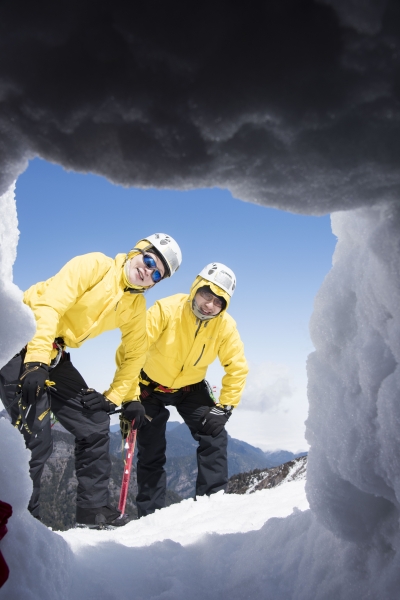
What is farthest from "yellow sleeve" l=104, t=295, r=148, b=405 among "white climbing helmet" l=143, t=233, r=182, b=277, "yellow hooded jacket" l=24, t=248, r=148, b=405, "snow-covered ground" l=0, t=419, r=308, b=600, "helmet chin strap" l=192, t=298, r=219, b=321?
"snow-covered ground" l=0, t=419, r=308, b=600

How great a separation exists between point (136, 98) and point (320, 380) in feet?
6.22

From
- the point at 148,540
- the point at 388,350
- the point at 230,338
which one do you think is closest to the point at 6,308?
the point at 388,350

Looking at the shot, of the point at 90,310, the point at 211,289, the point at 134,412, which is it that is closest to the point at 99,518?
the point at 134,412

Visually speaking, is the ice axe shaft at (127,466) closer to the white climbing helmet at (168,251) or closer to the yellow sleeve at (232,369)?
the yellow sleeve at (232,369)

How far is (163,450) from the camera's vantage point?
6.61m

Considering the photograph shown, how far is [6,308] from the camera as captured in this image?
7.85ft

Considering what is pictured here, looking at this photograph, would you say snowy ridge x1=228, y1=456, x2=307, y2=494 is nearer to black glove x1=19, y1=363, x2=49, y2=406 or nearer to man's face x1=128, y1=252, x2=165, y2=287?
man's face x1=128, y1=252, x2=165, y2=287

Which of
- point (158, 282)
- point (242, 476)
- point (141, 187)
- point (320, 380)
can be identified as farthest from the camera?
point (242, 476)

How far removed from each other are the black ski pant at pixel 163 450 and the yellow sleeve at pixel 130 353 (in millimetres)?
976

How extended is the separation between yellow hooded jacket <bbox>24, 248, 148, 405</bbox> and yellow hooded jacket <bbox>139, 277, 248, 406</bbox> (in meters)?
0.67

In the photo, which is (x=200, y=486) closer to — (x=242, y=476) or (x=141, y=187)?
(x=141, y=187)

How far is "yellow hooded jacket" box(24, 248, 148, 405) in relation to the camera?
13.5ft

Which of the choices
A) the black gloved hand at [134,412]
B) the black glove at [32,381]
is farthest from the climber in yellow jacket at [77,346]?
the black gloved hand at [134,412]

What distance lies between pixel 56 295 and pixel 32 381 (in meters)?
0.89
